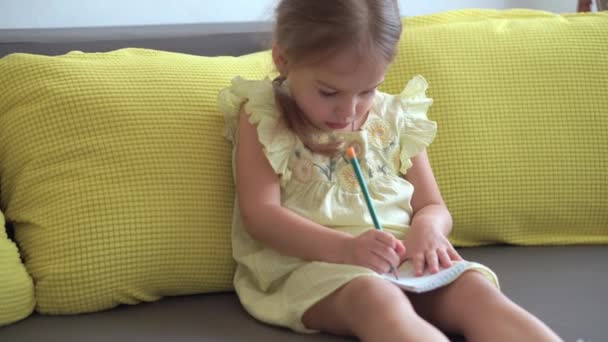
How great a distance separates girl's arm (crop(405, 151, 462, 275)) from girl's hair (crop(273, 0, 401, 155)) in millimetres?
217

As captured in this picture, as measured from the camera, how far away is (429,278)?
38.9 inches

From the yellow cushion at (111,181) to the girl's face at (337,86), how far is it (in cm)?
18

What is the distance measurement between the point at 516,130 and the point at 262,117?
1.48 feet

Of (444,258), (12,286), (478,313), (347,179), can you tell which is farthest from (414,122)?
(12,286)

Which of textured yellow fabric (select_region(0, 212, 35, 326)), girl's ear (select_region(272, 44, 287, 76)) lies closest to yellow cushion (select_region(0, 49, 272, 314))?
textured yellow fabric (select_region(0, 212, 35, 326))

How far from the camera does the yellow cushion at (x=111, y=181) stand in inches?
41.7

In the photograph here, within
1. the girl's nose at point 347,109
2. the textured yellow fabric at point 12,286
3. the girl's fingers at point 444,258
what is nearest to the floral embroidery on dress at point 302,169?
the girl's nose at point 347,109

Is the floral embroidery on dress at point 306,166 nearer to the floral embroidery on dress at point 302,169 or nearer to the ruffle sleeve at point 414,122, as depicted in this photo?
the floral embroidery on dress at point 302,169

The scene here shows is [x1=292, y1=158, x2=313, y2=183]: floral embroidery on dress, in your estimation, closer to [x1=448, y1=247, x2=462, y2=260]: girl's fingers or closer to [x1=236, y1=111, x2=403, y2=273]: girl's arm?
[x1=236, y1=111, x2=403, y2=273]: girl's arm

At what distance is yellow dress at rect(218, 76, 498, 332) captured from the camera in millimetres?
1072

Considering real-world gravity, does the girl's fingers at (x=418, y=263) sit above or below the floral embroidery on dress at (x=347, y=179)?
below

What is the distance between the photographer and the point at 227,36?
1.47m

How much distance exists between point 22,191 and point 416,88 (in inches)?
24.0

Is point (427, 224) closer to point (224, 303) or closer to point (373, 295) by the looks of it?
point (373, 295)
